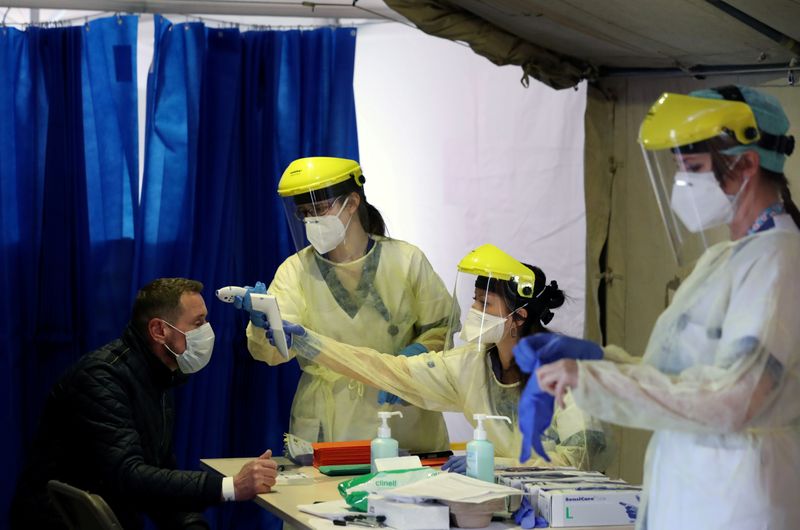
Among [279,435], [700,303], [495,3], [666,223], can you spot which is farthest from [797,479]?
[279,435]

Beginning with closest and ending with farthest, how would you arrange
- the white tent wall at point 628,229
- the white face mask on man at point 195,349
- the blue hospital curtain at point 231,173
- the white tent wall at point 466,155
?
the white face mask on man at point 195,349, the white tent wall at point 628,229, the blue hospital curtain at point 231,173, the white tent wall at point 466,155

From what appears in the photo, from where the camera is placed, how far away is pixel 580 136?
4.96 m

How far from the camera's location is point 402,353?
392 centimetres

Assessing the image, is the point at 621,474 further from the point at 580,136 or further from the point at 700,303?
the point at 700,303

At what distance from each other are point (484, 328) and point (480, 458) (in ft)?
1.74

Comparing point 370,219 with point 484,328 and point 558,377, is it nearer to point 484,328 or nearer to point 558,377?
point 484,328

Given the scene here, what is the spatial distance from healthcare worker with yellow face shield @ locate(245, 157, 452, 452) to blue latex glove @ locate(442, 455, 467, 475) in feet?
2.16

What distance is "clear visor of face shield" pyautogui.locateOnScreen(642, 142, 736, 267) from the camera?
218 centimetres

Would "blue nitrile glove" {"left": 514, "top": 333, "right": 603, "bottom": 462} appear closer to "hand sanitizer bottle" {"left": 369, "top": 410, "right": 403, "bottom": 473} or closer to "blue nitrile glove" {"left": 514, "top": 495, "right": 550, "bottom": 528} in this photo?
"blue nitrile glove" {"left": 514, "top": 495, "right": 550, "bottom": 528}

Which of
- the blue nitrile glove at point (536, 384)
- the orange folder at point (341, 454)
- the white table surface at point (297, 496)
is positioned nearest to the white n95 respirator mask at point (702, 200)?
the blue nitrile glove at point (536, 384)

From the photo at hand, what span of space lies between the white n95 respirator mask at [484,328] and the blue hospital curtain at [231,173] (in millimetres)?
1505

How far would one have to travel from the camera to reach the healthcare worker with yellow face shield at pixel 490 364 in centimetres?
330

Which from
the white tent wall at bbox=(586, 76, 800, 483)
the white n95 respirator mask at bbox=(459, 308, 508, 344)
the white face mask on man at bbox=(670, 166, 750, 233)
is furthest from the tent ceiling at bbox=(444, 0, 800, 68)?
the white n95 respirator mask at bbox=(459, 308, 508, 344)

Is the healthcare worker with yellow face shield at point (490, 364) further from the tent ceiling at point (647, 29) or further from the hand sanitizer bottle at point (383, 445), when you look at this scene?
the tent ceiling at point (647, 29)
